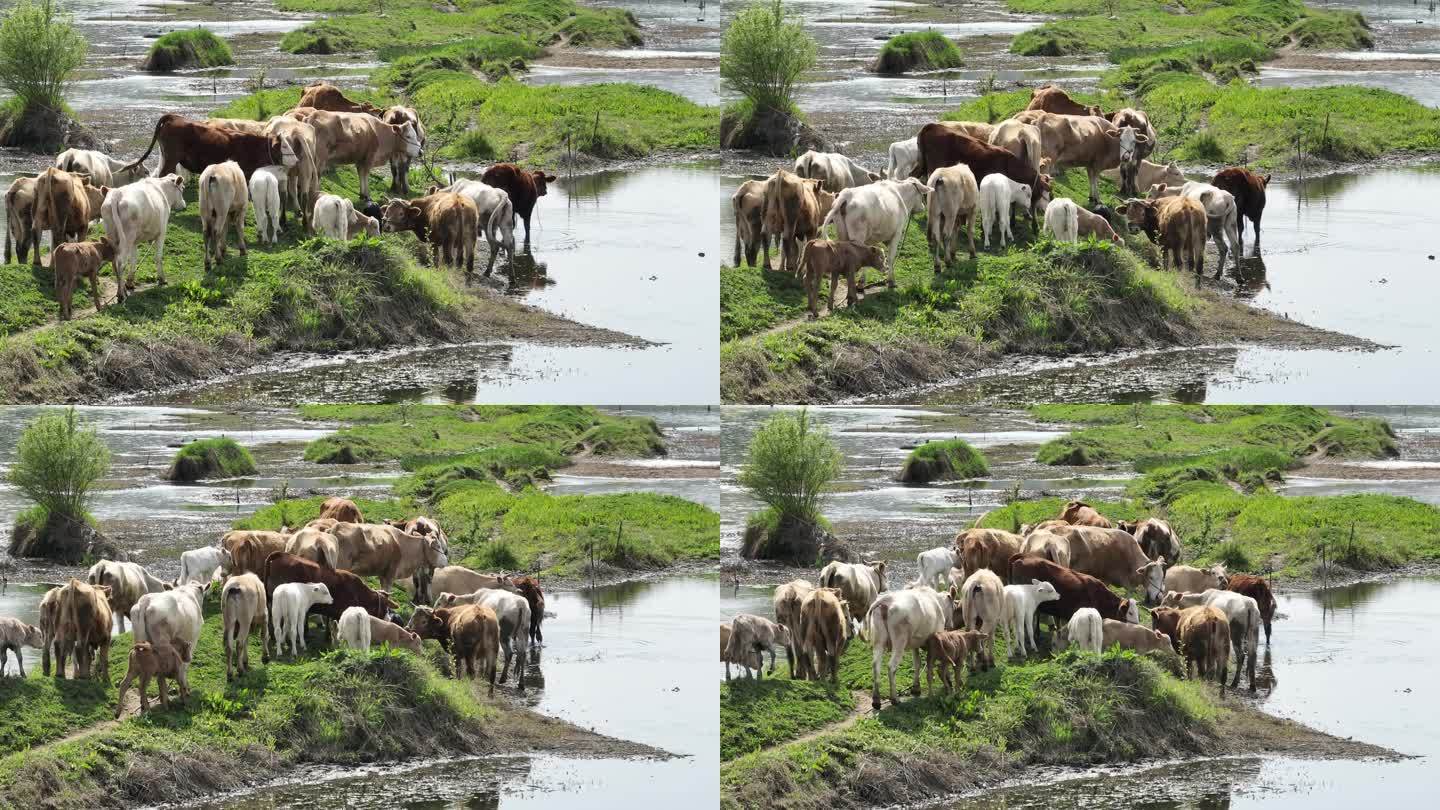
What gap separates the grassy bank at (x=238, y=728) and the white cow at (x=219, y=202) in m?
5.63

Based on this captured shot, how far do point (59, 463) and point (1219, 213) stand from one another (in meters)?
15.4

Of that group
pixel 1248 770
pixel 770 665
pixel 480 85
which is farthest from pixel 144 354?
pixel 480 85

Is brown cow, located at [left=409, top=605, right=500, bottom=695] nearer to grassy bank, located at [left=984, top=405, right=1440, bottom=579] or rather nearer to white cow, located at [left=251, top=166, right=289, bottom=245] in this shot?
white cow, located at [left=251, top=166, right=289, bottom=245]

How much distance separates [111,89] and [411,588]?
21.6 meters

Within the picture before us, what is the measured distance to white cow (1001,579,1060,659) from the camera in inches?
861

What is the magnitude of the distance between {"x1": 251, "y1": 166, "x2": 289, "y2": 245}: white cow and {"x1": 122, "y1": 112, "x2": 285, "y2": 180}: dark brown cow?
532 millimetres

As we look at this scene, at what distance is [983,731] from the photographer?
64.8 feet

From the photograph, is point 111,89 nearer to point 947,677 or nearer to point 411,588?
point 411,588

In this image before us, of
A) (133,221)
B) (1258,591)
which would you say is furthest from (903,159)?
(133,221)

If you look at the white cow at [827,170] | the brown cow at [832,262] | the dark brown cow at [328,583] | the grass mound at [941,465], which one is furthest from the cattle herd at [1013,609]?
the grass mound at [941,465]

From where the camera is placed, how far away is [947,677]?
20.5 m

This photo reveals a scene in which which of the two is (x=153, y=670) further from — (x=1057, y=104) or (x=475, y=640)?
(x=1057, y=104)

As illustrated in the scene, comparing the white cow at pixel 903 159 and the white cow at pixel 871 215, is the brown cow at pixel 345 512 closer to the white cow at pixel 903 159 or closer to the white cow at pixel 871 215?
the white cow at pixel 871 215

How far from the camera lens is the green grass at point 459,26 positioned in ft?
167
